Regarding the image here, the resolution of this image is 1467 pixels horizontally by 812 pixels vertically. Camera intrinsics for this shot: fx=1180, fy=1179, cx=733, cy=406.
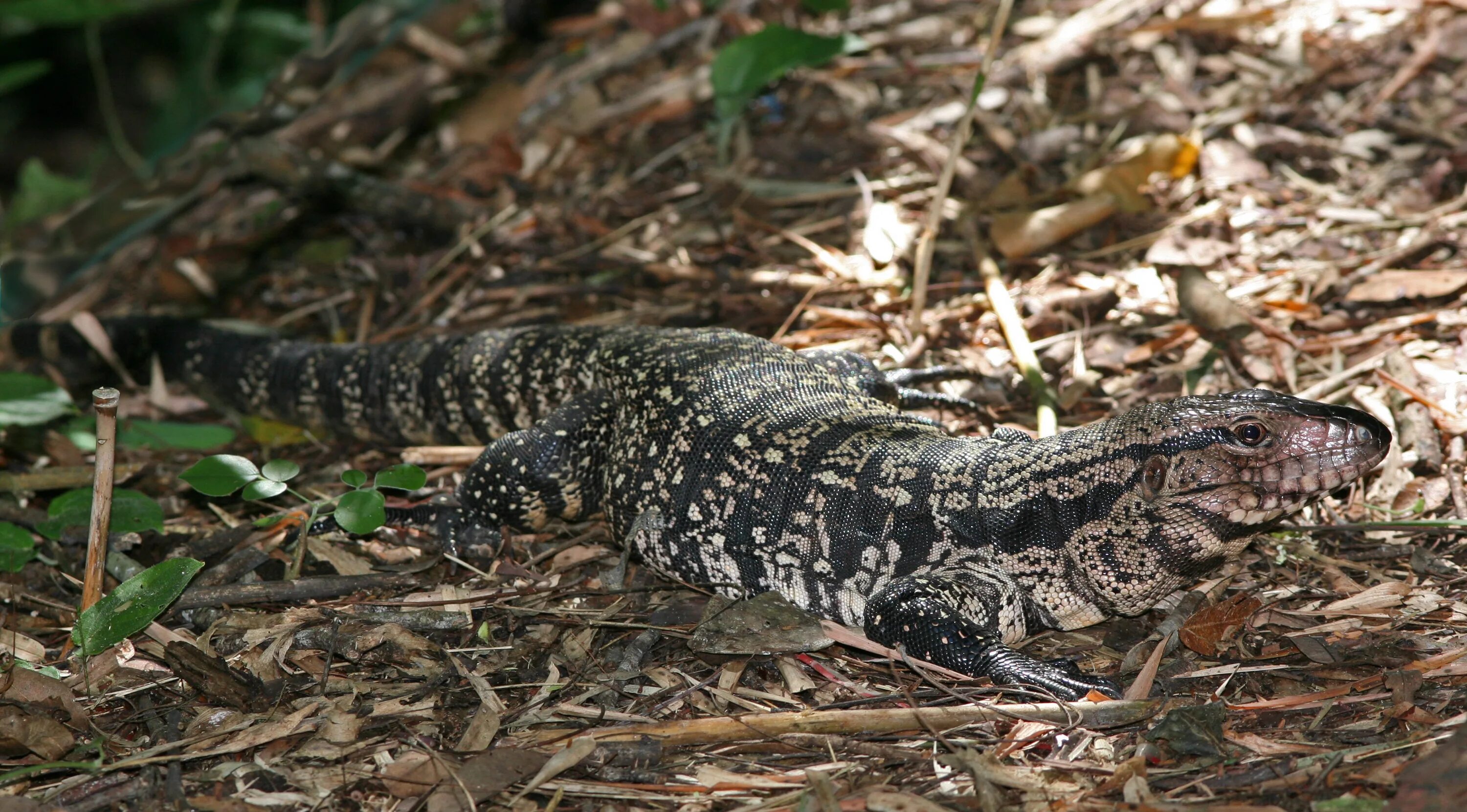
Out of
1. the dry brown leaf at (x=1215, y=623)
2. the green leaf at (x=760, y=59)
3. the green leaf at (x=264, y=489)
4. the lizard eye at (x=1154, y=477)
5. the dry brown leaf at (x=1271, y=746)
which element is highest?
the green leaf at (x=760, y=59)

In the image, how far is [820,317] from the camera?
7.01 metres

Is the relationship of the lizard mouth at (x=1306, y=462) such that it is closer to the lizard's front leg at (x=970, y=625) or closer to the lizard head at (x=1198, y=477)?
the lizard head at (x=1198, y=477)

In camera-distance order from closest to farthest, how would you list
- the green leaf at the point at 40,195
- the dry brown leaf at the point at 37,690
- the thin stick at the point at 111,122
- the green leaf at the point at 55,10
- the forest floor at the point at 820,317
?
the forest floor at the point at 820,317, the dry brown leaf at the point at 37,690, the green leaf at the point at 55,10, the thin stick at the point at 111,122, the green leaf at the point at 40,195

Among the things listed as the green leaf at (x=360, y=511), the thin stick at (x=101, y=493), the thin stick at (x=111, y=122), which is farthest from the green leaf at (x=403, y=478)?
the thin stick at (x=111, y=122)

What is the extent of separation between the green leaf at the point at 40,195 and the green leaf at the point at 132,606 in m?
8.29

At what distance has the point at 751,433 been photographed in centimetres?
541

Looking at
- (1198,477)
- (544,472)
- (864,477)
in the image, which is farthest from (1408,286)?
(544,472)

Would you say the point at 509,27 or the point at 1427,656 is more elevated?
the point at 509,27

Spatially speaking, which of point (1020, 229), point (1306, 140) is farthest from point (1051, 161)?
point (1306, 140)

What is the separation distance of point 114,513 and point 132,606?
922mm

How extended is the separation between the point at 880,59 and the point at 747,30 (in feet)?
3.53

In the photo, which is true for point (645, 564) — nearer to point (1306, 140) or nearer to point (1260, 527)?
point (1260, 527)

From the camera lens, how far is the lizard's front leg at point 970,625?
4.44 meters

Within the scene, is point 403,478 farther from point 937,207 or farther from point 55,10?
point 55,10
